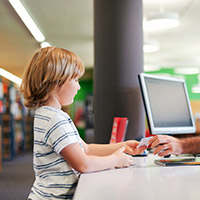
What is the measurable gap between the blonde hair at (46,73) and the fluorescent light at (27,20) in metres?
4.20

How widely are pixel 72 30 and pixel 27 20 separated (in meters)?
1.07

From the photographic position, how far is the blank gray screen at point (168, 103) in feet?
5.36

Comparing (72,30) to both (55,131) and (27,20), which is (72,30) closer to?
(27,20)

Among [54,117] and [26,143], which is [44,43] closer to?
[26,143]

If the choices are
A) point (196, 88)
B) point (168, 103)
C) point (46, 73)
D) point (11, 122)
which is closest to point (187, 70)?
point (196, 88)

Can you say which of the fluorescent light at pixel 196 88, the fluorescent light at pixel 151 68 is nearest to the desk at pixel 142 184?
the fluorescent light at pixel 151 68

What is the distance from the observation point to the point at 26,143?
10.5 metres

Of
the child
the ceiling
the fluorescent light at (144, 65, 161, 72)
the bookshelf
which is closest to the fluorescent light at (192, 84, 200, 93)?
the ceiling

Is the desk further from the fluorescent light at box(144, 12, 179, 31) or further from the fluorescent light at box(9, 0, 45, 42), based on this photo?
the fluorescent light at box(9, 0, 45, 42)

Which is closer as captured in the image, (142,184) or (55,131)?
(142,184)

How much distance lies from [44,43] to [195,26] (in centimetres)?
362

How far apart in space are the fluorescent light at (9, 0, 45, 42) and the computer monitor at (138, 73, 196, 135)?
3912mm

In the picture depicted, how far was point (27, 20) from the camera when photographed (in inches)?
231

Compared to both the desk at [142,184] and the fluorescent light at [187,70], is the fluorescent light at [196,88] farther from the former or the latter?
the desk at [142,184]
